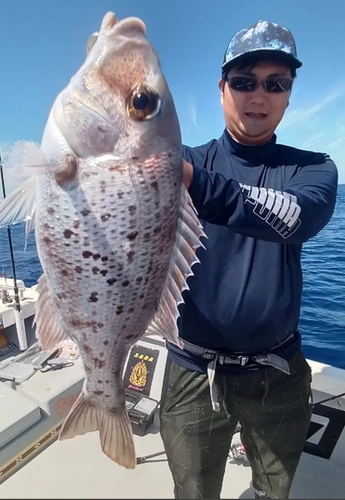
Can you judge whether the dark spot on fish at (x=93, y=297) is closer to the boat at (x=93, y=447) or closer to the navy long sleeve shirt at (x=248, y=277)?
the navy long sleeve shirt at (x=248, y=277)

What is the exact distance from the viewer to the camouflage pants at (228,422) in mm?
2188

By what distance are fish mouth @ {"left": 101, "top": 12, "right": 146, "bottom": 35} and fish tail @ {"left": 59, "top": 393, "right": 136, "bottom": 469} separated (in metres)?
1.44

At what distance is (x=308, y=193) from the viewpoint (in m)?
1.71

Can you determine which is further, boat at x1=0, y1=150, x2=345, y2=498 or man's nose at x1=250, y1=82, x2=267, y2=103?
boat at x1=0, y1=150, x2=345, y2=498

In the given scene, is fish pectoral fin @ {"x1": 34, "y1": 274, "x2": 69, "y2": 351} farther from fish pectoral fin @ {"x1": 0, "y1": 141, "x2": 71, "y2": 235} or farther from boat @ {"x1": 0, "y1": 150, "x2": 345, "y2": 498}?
boat @ {"x1": 0, "y1": 150, "x2": 345, "y2": 498}

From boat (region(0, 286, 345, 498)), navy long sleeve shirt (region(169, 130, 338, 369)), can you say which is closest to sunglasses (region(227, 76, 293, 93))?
navy long sleeve shirt (region(169, 130, 338, 369))

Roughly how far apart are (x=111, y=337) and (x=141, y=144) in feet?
2.49

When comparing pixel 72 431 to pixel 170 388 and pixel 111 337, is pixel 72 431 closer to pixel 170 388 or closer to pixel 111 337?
pixel 111 337

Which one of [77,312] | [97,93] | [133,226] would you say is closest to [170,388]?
[77,312]

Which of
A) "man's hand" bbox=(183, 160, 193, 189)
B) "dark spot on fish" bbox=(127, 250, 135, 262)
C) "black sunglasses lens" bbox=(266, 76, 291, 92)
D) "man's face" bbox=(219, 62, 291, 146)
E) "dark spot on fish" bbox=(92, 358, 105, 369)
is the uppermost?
"black sunglasses lens" bbox=(266, 76, 291, 92)

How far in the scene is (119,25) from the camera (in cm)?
136

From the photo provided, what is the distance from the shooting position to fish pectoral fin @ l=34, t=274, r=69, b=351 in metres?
1.56

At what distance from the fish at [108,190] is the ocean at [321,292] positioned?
3.90ft

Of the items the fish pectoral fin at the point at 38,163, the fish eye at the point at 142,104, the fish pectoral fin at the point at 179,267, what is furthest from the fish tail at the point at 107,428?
the fish eye at the point at 142,104
